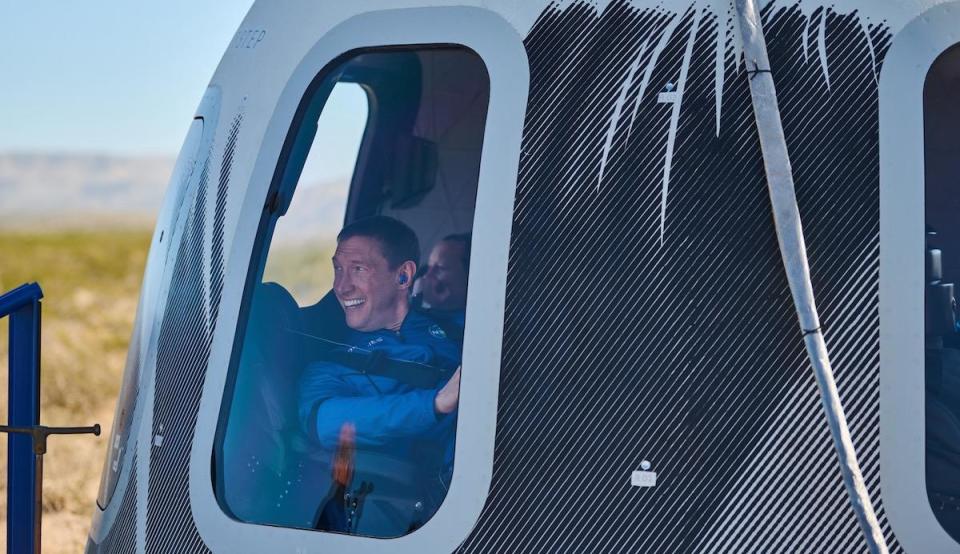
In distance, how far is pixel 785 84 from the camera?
2934 mm

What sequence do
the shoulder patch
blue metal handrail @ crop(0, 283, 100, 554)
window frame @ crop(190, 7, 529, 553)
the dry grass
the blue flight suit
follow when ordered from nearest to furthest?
window frame @ crop(190, 7, 529, 553), the blue flight suit, the shoulder patch, blue metal handrail @ crop(0, 283, 100, 554), the dry grass

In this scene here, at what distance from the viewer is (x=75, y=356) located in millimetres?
16562

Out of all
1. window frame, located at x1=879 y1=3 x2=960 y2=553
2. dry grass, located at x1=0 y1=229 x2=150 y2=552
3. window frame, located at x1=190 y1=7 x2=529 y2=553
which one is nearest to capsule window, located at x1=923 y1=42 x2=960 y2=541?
window frame, located at x1=879 y1=3 x2=960 y2=553

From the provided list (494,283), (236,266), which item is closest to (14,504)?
(236,266)

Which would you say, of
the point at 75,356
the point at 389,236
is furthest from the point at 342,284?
the point at 75,356

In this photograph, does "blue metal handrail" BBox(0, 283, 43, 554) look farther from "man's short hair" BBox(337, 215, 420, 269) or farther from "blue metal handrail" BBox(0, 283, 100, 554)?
"man's short hair" BBox(337, 215, 420, 269)

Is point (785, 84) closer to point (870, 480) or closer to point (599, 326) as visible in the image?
point (599, 326)

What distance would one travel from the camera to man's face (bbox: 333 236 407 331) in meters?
3.38

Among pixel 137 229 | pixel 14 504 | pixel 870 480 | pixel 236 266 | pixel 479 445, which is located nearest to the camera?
pixel 870 480

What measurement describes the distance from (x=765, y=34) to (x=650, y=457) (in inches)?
39.5

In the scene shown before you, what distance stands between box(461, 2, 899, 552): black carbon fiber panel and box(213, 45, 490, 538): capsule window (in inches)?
11.8

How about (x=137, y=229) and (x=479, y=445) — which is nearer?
(x=479, y=445)

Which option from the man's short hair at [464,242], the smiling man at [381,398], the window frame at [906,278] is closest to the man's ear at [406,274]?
the smiling man at [381,398]

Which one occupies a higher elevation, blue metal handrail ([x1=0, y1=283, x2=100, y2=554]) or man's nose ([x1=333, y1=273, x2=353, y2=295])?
man's nose ([x1=333, y1=273, x2=353, y2=295])
